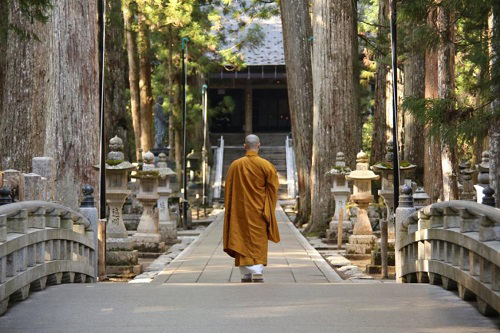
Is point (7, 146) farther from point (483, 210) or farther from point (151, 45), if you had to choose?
point (151, 45)

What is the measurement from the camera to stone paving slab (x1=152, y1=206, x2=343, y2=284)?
14.0 meters

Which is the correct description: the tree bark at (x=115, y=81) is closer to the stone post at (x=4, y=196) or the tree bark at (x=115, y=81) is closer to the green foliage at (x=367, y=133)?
the green foliage at (x=367, y=133)

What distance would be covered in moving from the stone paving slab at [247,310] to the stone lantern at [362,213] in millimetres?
7994

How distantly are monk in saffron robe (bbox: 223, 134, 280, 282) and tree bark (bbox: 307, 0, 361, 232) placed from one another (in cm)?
1069

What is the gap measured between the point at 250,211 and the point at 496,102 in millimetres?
3547

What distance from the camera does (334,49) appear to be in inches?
931

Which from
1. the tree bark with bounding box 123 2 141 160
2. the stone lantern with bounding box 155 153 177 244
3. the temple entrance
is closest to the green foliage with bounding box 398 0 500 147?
the stone lantern with bounding box 155 153 177 244

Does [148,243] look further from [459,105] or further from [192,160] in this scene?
[192,160]

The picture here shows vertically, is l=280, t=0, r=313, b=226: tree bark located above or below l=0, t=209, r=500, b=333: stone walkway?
above

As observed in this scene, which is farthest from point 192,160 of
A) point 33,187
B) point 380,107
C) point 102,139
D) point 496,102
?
point 33,187

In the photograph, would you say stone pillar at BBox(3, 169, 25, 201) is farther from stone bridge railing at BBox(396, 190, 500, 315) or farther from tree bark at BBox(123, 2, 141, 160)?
tree bark at BBox(123, 2, 141, 160)

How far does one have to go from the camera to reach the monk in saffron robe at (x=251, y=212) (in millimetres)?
12555

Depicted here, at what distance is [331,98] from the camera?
77.2 feet

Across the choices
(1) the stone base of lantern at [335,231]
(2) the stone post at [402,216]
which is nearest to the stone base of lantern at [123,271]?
(2) the stone post at [402,216]
